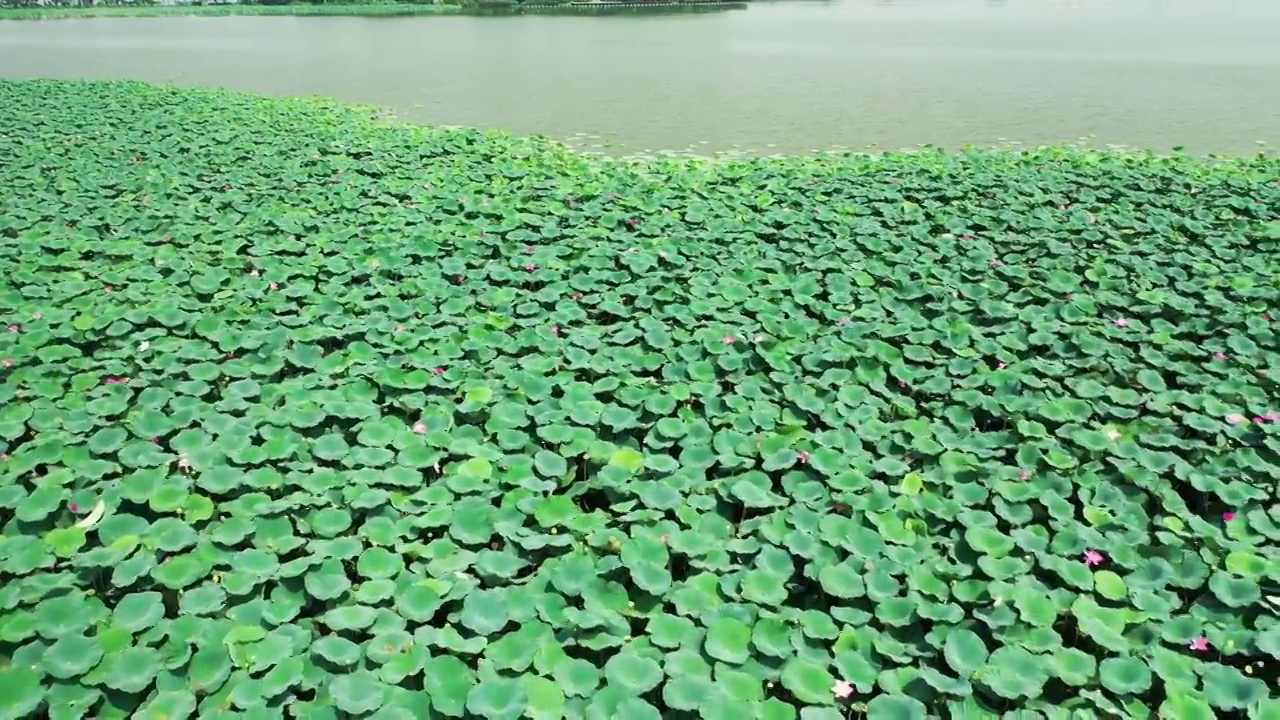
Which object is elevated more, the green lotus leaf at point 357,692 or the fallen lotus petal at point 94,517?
the fallen lotus petal at point 94,517

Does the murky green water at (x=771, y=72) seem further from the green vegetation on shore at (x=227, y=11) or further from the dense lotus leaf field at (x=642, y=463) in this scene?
the green vegetation on shore at (x=227, y=11)

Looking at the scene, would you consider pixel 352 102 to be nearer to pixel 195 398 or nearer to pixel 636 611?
pixel 195 398

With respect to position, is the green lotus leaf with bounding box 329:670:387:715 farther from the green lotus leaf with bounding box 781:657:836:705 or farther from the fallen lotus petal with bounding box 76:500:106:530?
the fallen lotus petal with bounding box 76:500:106:530

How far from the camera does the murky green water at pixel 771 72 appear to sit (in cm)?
765

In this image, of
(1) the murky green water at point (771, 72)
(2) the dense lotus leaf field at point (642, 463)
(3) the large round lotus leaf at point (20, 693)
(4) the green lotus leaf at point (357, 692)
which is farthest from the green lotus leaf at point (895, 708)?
(1) the murky green water at point (771, 72)

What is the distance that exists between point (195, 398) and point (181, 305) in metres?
0.78

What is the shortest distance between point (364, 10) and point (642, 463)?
31.3m

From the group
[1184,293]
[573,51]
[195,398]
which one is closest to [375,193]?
[195,398]

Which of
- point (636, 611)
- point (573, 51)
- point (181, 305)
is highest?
point (573, 51)

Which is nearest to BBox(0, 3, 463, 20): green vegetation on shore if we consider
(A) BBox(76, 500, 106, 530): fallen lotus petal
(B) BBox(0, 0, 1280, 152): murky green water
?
(B) BBox(0, 0, 1280, 152): murky green water

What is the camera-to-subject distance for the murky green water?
765 cm

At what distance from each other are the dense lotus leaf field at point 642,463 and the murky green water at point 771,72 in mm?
3606

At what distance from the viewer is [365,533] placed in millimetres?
1983

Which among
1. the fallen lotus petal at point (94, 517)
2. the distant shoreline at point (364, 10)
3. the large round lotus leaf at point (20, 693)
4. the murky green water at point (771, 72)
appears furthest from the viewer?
the distant shoreline at point (364, 10)
